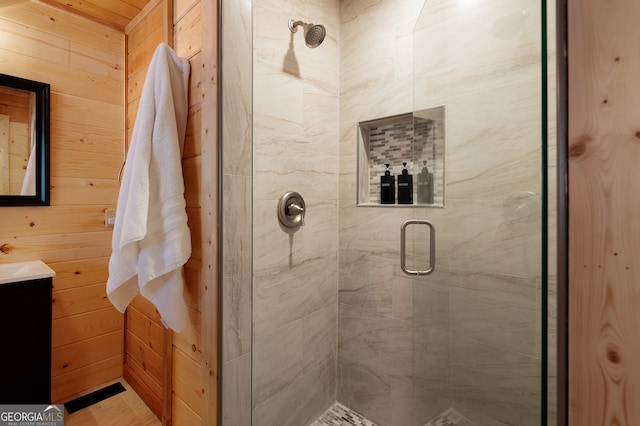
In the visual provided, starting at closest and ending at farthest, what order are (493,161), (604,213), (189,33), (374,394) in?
1. (604,213)
2. (493,161)
3. (189,33)
4. (374,394)

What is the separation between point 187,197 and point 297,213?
47 centimetres

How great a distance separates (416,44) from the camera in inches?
47.6

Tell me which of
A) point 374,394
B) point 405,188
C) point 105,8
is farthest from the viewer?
point 105,8

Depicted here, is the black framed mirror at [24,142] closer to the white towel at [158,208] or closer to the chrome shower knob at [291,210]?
the white towel at [158,208]

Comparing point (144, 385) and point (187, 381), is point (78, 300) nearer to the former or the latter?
point (144, 385)

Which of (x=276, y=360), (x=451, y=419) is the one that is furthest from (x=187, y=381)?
(x=451, y=419)

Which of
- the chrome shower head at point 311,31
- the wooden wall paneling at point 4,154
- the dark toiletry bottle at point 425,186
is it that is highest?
the chrome shower head at point 311,31

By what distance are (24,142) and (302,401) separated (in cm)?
198

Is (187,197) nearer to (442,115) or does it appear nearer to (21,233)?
(442,115)

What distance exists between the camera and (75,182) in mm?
1673

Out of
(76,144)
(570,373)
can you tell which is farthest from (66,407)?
(570,373)

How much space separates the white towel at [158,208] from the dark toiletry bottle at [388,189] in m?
0.95

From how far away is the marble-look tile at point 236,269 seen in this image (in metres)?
1.02

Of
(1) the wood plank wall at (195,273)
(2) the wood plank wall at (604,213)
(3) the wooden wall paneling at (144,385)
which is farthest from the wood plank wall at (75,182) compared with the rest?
(2) the wood plank wall at (604,213)
